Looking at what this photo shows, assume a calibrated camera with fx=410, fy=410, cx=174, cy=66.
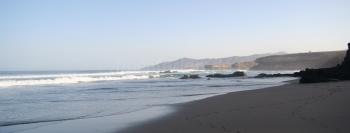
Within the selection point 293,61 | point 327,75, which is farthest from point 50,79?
point 293,61

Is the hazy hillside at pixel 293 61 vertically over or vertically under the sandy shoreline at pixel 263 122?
over

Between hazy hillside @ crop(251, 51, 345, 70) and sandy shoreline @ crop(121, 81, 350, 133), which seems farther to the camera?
hazy hillside @ crop(251, 51, 345, 70)

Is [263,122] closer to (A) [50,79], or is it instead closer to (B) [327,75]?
(B) [327,75]

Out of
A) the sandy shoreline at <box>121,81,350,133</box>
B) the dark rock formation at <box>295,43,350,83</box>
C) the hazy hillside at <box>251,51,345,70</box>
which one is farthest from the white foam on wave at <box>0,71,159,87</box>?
the hazy hillside at <box>251,51,345,70</box>

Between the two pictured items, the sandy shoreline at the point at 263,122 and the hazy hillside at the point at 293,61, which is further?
the hazy hillside at the point at 293,61

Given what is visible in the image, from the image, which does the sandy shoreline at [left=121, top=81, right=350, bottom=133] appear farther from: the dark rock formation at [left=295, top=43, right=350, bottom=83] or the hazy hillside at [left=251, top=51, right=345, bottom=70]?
the hazy hillside at [left=251, top=51, right=345, bottom=70]

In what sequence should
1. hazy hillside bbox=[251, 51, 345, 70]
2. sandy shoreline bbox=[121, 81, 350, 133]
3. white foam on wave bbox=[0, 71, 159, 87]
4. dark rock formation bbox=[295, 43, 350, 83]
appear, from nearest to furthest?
1. sandy shoreline bbox=[121, 81, 350, 133]
2. dark rock formation bbox=[295, 43, 350, 83]
3. white foam on wave bbox=[0, 71, 159, 87]
4. hazy hillside bbox=[251, 51, 345, 70]

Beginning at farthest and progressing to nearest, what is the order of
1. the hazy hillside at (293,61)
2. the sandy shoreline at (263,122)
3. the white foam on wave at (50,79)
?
the hazy hillside at (293,61)
the white foam on wave at (50,79)
the sandy shoreline at (263,122)

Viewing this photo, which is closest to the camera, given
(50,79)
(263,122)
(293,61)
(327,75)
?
(263,122)

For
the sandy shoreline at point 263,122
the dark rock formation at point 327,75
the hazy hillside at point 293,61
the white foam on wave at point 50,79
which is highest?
the hazy hillside at point 293,61

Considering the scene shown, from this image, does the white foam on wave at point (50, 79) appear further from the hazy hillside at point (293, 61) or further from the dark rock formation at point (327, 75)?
the hazy hillside at point (293, 61)

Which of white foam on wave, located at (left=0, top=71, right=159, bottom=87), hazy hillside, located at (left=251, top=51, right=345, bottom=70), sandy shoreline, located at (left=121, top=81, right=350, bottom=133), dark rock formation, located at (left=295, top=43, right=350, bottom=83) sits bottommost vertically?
sandy shoreline, located at (left=121, top=81, right=350, bottom=133)

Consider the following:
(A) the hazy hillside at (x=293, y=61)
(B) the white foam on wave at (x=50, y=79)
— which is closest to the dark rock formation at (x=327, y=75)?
(B) the white foam on wave at (x=50, y=79)

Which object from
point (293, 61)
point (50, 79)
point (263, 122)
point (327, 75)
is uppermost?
point (293, 61)
